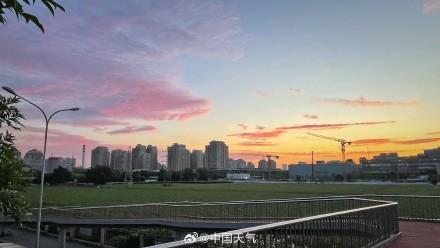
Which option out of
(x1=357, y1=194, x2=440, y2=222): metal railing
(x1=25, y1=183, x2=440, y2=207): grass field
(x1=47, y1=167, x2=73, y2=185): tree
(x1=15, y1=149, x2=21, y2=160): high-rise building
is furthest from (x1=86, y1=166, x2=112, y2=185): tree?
(x1=15, y1=149, x2=21, y2=160): high-rise building

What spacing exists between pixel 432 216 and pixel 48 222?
4097 cm

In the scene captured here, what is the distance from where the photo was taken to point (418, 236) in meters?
14.2

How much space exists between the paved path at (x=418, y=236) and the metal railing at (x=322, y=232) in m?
0.40

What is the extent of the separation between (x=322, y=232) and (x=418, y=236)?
23.8ft

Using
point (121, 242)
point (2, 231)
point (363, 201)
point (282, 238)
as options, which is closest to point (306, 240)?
point (282, 238)

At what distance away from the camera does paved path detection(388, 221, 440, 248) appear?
1237cm

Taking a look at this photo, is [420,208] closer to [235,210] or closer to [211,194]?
[235,210]

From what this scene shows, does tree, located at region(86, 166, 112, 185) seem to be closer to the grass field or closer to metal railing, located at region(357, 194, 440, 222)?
the grass field

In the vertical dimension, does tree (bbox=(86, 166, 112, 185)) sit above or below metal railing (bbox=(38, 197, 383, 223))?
above

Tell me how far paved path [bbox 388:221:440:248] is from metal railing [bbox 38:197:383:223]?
1.77 m

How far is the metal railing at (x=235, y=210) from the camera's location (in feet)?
75.5

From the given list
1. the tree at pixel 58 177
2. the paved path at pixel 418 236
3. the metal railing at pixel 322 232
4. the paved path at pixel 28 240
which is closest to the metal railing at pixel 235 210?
the paved path at pixel 418 236

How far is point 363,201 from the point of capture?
17281 millimetres

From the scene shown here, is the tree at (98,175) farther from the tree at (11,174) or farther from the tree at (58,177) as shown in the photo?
the tree at (11,174)
